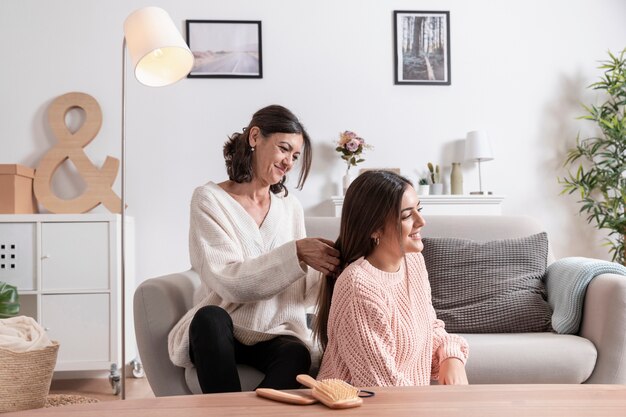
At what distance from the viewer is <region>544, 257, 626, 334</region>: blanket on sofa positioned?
7.44ft

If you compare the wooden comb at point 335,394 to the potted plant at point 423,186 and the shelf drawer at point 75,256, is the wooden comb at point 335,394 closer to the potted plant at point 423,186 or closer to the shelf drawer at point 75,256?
the shelf drawer at point 75,256

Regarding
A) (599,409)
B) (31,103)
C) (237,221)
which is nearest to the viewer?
(599,409)

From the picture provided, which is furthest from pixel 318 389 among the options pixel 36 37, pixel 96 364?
pixel 36 37

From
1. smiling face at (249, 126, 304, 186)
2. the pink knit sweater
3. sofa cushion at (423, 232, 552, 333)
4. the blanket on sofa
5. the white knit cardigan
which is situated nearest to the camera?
the pink knit sweater

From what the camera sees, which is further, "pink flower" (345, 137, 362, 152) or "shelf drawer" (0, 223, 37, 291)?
"pink flower" (345, 137, 362, 152)

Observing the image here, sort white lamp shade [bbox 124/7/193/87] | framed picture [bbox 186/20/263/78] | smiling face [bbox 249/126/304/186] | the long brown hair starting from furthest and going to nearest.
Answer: framed picture [bbox 186/20/263/78] < smiling face [bbox 249/126/304/186] < white lamp shade [bbox 124/7/193/87] < the long brown hair

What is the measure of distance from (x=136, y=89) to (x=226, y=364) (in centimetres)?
269

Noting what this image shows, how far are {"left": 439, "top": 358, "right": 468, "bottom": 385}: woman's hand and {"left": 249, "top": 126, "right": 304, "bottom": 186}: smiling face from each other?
79cm

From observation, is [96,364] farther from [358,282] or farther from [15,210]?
[358,282]

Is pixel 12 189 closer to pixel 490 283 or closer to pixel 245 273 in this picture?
pixel 245 273

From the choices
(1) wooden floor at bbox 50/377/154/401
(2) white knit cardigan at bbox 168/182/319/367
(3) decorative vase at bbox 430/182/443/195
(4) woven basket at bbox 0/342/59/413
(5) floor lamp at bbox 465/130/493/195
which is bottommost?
(1) wooden floor at bbox 50/377/154/401

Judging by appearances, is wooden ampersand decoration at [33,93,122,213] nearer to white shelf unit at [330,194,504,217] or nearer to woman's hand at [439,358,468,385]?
white shelf unit at [330,194,504,217]

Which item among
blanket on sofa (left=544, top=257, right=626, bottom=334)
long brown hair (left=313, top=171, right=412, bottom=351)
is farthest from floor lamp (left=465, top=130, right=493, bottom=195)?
long brown hair (left=313, top=171, right=412, bottom=351)

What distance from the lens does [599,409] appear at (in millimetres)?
1074
